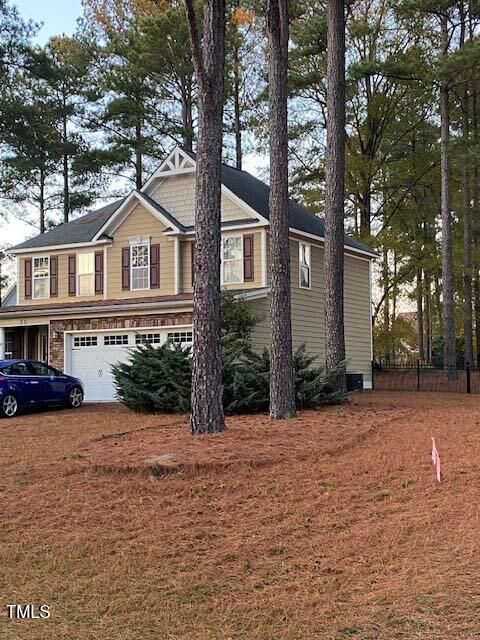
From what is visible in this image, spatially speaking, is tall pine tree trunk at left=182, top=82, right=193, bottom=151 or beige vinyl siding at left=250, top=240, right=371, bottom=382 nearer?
beige vinyl siding at left=250, top=240, right=371, bottom=382

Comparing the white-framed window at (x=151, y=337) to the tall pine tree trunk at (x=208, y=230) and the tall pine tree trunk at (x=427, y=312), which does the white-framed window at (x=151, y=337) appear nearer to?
the tall pine tree trunk at (x=208, y=230)

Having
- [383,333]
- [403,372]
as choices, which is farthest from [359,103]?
[403,372]

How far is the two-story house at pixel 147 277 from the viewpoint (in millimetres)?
19688

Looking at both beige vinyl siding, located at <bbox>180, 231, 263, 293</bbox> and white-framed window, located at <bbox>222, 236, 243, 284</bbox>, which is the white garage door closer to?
beige vinyl siding, located at <bbox>180, 231, 263, 293</bbox>

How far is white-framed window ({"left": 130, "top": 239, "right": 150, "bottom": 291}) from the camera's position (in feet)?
70.8

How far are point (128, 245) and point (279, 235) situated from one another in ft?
33.1

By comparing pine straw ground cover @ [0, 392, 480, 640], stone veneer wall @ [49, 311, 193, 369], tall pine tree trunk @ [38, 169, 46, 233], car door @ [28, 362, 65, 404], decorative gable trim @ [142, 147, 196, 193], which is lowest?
pine straw ground cover @ [0, 392, 480, 640]

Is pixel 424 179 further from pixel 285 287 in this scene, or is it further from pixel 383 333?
pixel 285 287

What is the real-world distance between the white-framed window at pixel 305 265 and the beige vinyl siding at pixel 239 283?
1921 mm

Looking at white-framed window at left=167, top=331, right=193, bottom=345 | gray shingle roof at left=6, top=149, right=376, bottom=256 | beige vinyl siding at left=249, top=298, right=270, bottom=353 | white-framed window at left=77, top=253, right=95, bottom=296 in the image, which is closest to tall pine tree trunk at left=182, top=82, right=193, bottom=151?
gray shingle roof at left=6, top=149, right=376, bottom=256

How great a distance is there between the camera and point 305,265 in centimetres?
2186

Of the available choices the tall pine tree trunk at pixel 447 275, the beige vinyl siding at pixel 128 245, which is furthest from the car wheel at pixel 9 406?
the tall pine tree trunk at pixel 447 275

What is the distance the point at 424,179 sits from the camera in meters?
31.4

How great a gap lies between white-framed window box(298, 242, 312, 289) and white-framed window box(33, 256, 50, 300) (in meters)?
8.59
